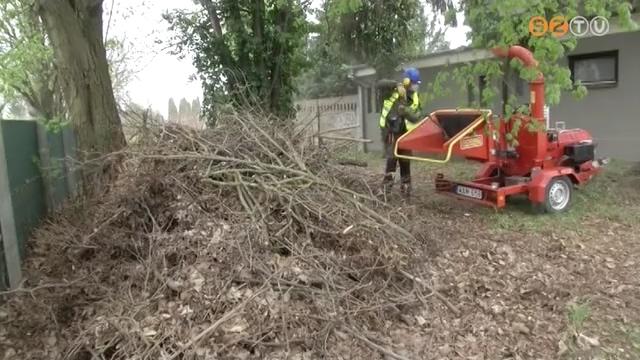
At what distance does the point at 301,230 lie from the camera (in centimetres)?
482

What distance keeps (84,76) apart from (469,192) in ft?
16.0

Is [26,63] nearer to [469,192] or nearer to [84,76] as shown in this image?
[84,76]

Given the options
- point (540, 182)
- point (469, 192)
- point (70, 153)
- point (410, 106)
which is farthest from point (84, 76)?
point (540, 182)

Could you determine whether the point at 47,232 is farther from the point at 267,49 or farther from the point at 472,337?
the point at 267,49

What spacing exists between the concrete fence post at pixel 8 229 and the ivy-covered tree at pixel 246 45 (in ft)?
21.9

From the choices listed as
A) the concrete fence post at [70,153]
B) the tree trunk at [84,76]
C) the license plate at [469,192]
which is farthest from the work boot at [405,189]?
the concrete fence post at [70,153]

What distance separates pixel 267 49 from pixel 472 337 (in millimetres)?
8512

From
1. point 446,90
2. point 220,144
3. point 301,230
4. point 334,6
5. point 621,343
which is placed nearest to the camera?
point 621,343

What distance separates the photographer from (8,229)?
464 centimetres

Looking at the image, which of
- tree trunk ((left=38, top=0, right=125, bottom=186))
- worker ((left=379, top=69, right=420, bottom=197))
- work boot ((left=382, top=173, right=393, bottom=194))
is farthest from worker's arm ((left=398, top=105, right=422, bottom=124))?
tree trunk ((left=38, top=0, right=125, bottom=186))

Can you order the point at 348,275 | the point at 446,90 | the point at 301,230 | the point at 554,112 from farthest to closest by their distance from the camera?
the point at 554,112 < the point at 446,90 < the point at 301,230 < the point at 348,275

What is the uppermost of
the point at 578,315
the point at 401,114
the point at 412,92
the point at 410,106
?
the point at 412,92

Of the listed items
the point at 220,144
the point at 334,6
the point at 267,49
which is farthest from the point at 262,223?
the point at 267,49

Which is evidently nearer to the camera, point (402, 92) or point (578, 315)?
point (578, 315)
